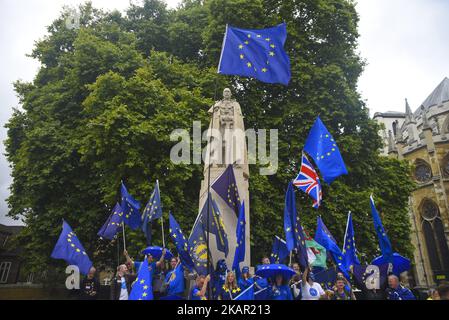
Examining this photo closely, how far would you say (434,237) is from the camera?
1394 inches

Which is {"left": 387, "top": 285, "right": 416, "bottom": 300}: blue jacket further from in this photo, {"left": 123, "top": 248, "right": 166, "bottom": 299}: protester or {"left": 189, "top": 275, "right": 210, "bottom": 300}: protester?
{"left": 123, "top": 248, "right": 166, "bottom": 299}: protester

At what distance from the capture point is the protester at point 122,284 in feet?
23.5

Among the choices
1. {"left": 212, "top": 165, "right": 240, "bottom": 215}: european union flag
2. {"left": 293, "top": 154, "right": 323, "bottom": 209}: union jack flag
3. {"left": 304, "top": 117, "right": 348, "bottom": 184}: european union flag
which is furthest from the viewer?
{"left": 293, "top": 154, "right": 323, "bottom": 209}: union jack flag

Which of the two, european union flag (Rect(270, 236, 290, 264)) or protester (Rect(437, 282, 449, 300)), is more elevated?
european union flag (Rect(270, 236, 290, 264))

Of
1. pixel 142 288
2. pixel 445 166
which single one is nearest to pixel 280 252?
pixel 142 288

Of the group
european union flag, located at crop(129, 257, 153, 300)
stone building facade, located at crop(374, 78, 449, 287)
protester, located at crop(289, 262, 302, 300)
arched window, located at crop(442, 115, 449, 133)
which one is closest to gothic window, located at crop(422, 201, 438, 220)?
stone building facade, located at crop(374, 78, 449, 287)

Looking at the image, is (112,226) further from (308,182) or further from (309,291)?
(309,291)

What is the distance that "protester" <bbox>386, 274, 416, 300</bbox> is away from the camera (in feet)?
21.9

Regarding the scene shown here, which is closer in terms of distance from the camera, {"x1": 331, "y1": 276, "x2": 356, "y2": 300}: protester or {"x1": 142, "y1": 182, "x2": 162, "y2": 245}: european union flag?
{"x1": 331, "y1": 276, "x2": 356, "y2": 300}: protester

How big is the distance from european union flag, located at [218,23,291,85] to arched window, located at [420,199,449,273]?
3335cm

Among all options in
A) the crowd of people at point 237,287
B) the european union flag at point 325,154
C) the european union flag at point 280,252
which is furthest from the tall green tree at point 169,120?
the crowd of people at point 237,287

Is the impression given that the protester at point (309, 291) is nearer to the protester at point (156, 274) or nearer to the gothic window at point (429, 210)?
the protester at point (156, 274)
